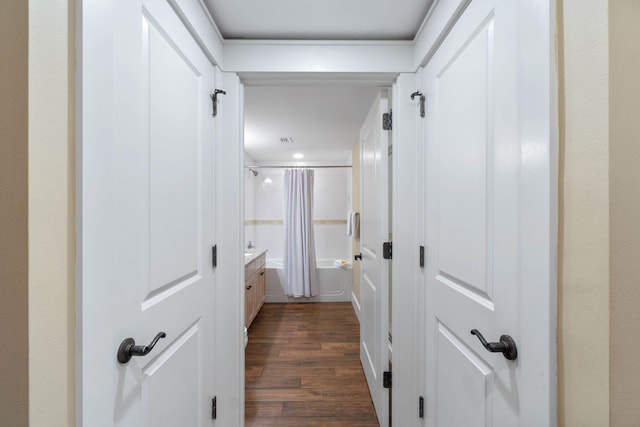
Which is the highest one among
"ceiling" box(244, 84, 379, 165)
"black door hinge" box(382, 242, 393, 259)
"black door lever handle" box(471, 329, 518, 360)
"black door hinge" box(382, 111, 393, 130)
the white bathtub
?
"ceiling" box(244, 84, 379, 165)

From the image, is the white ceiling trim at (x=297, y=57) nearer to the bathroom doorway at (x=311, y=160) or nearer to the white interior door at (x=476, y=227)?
the bathroom doorway at (x=311, y=160)

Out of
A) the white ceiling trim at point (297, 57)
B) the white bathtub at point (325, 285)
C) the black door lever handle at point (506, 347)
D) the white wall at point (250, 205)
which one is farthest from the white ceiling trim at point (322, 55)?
the white wall at point (250, 205)

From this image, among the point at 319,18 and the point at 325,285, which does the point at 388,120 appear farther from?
the point at 325,285

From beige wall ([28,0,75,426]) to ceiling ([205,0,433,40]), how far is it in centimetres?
86

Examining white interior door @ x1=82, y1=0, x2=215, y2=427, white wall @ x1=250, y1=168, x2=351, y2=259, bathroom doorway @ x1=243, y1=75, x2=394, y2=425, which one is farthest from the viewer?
white wall @ x1=250, y1=168, x2=351, y2=259

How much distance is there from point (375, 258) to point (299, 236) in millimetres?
2412

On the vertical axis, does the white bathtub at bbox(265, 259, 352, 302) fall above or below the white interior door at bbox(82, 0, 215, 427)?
below

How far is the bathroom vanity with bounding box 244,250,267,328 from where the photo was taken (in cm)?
286

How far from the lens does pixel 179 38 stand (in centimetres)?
101

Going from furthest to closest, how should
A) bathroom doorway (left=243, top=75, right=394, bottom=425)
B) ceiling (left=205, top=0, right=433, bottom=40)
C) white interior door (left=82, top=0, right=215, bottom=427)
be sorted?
bathroom doorway (left=243, top=75, right=394, bottom=425) → ceiling (left=205, top=0, right=433, bottom=40) → white interior door (left=82, top=0, right=215, bottom=427)

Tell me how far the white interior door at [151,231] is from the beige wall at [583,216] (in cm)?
102

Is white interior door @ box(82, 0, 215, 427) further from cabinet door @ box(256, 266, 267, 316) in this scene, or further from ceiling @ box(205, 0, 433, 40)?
cabinet door @ box(256, 266, 267, 316)

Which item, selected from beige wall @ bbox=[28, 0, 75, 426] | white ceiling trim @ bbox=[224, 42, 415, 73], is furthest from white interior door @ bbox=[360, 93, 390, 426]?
beige wall @ bbox=[28, 0, 75, 426]

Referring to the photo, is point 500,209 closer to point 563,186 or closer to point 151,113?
point 563,186
